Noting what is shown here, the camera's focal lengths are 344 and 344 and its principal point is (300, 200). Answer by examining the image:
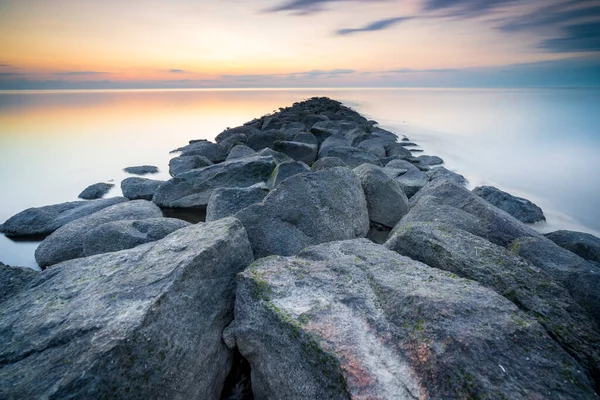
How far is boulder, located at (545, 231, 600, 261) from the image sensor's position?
549 centimetres

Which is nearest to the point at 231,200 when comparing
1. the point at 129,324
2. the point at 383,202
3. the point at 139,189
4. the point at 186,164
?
the point at 383,202

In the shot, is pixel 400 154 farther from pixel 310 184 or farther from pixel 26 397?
pixel 26 397

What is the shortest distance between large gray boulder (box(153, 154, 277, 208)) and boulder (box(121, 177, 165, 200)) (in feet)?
3.43

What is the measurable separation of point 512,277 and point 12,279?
5.35 meters

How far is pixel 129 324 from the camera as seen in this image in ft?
9.32

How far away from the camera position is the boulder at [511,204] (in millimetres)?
8578

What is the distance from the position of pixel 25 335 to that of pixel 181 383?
1.44 m

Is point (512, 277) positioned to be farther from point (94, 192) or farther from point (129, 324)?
point (94, 192)

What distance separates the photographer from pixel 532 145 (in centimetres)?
2323

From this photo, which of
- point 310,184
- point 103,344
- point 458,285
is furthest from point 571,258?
point 103,344

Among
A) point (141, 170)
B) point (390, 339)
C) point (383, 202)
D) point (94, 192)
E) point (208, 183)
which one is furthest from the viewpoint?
point (141, 170)

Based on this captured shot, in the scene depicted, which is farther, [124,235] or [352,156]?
[352,156]

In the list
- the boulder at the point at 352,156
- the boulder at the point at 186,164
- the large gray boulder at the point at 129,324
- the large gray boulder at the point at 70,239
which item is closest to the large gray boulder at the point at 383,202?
the large gray boulder at the point at 129,324

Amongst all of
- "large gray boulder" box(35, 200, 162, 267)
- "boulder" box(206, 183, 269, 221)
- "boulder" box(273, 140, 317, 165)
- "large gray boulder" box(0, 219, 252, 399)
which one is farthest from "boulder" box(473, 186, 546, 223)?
"large gray boulder" box(35, 200, 162, 267)
